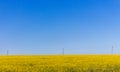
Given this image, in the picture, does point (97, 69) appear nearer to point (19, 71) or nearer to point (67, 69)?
point (67, 69)

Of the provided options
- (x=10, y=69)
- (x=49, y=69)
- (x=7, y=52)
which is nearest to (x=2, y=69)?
(x=10, y=69)

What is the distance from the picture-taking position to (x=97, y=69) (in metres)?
18.2

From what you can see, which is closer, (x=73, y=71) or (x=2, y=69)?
(x=2, y=69)

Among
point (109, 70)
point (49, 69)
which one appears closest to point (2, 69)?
point (49, 69)

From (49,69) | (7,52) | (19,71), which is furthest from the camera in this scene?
(7,52)

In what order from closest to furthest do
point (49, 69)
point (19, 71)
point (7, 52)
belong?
point (19, 71) < point (49, 69) < point (7, 52)

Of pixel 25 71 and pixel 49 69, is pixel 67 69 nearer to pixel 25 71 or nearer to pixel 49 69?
pixel 49 69

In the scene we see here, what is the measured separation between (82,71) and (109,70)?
199 cm

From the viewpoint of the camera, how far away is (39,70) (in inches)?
652

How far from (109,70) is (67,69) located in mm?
2678

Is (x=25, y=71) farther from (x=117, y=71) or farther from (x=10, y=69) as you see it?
(x=117, y=71)

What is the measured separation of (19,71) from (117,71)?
6206 mm

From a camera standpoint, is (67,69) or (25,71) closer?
(25,71)

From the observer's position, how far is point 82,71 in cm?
1730
